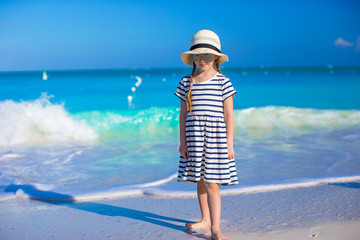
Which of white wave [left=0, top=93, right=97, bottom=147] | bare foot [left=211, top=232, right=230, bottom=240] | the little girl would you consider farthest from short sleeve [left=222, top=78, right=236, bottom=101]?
white wave [left=0, top=93, right=97, bottom=147]

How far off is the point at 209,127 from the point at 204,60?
1.59 ft

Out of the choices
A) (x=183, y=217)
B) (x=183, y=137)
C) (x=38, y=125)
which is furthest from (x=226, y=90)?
(x=38, y=125)

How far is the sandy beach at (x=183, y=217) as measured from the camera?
9.39 feet

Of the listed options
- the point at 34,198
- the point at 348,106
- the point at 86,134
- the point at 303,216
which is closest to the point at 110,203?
the point at 34,198

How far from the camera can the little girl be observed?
8.68ft

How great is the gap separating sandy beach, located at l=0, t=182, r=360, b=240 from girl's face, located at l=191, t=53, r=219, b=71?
1256 millimetres

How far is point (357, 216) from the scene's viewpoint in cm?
314

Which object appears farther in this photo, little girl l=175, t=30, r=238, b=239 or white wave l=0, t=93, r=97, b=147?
white wave l=0, t=93, r=97, b=147

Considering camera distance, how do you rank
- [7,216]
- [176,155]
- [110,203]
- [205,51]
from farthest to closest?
[176,155], [110,203], [7,216], [205,51]

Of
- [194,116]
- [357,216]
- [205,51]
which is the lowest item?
[357,216]

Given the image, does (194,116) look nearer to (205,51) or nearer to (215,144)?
(215,144)

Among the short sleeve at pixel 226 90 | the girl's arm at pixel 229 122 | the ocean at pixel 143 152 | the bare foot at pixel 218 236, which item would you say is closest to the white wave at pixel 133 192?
the ocean at pixel 143 152

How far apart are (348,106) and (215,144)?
1708 cm

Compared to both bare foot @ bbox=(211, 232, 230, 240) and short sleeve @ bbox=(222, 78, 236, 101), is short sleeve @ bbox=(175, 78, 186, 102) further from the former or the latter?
bare foot @ bbox=(211, 232, 230, 240)
